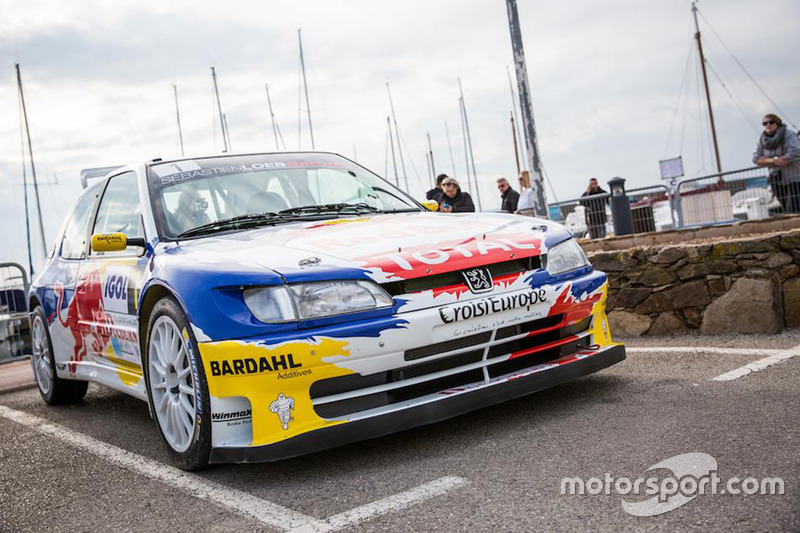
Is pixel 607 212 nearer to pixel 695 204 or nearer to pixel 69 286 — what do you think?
pixel 695 204

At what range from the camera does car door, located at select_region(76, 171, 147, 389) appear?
441 centimetres

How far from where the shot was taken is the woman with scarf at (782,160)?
28.2 feet

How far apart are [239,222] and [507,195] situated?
8938 millimetres

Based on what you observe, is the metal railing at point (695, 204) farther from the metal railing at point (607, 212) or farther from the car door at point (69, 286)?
the car door at point (69, 286)

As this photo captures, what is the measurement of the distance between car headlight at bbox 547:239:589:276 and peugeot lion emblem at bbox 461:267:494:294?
1.37 ft

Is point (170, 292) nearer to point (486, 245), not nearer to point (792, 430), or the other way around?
point (486, 245)

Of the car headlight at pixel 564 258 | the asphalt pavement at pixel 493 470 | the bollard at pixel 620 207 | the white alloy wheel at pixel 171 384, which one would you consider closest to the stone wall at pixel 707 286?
the asphalt pavement at pixel 493 470

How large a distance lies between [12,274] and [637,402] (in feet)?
29.2

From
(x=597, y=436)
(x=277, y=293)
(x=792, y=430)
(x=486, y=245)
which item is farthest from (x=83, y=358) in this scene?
(x=792, y=430)

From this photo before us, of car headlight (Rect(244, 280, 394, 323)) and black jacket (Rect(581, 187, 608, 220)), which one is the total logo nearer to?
car headlight (Rect(244, 280, 394, 323))

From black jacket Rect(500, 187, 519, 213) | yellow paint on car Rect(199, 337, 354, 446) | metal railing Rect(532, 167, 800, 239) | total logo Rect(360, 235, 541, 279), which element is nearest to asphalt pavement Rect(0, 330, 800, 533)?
yellow paint on car Rect(199, 337, 354, 446)

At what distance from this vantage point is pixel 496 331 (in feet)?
12.1

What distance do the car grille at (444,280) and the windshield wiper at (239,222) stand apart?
111cm

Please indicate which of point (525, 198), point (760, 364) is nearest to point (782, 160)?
point (760, 364)
